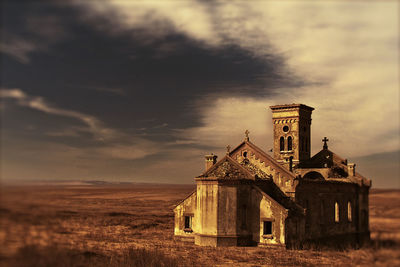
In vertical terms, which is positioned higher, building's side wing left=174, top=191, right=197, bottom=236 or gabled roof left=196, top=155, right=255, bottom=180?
gabled roof left=196, top=155, right=255, bottom=180

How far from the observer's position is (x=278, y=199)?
35719mm

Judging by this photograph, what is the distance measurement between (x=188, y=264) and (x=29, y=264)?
1696 cm

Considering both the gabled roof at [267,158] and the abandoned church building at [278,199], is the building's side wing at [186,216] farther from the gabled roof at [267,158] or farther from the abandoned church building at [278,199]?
the gabled roof at [267,158]

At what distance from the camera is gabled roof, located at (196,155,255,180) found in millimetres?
34250

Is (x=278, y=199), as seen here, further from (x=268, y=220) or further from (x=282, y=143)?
(x=282, y=143)

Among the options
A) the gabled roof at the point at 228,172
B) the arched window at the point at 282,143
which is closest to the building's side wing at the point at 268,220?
the gabled roof at the point at 228,172

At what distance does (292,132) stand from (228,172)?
1343 cm

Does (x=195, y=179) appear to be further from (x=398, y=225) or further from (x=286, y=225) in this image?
(x=398, y=225)

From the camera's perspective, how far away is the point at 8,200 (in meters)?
8.16

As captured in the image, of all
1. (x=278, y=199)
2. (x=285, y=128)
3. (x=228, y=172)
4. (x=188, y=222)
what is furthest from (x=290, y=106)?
(x=188, y=222)

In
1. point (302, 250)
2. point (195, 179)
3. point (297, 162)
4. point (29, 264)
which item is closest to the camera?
point (29, 264)

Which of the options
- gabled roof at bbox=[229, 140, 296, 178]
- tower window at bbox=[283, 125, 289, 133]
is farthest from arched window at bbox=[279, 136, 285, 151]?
gabled roof at bbox=[229, 140, 296, 178]

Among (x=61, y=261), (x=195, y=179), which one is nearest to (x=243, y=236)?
(x=195, y=179)

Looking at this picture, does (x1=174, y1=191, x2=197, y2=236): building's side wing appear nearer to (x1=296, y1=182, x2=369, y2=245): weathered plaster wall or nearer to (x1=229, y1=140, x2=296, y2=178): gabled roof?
(x1=229, y1=140, x2=296, y2=178): gabled roof
